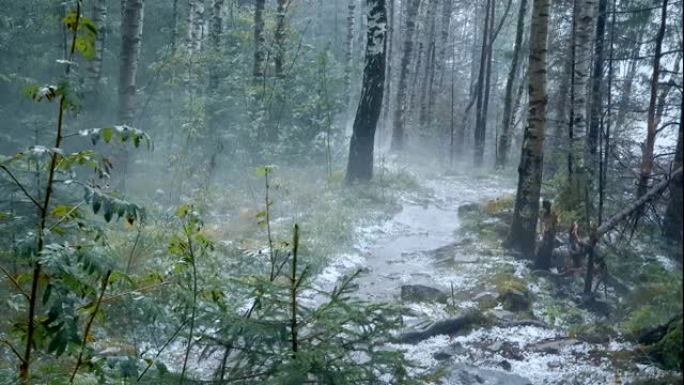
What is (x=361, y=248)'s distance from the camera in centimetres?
995

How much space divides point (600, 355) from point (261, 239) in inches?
213

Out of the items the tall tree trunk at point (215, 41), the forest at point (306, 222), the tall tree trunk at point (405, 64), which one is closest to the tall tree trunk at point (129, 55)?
the forest at point (306, 222)

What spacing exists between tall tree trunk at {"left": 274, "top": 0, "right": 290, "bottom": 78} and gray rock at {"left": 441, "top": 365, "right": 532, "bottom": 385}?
39.3 ft

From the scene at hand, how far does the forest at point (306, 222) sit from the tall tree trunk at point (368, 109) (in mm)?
51

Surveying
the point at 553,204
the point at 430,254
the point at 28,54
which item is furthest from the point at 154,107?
the point at 553,204

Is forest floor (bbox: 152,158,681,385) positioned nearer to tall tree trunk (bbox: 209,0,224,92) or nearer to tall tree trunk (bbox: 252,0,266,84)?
tall tree trunk (bbox: 252,0,266,84)

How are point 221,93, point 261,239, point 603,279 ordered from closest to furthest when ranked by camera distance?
point 603,279 → point 261,239 → point 221,93

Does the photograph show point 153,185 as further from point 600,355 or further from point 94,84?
point 600,355

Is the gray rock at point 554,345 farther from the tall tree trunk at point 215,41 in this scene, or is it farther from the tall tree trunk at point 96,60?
the tall tree trunk at point 215,41

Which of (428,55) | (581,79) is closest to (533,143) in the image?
(581,79)

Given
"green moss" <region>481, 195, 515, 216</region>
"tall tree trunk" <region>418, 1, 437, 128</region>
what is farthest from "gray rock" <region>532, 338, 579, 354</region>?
"tall tree trunk" <region>418, 1, 437, 128</region>

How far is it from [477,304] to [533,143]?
122 inches

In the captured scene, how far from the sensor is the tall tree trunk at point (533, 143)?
29.7 ft

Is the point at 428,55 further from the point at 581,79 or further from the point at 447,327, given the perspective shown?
the point at 447,327
